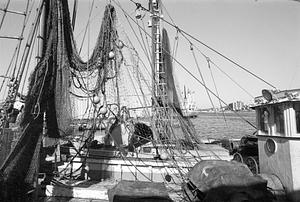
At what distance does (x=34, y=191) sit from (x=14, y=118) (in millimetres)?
2181

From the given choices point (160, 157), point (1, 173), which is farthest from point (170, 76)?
point (1, 173)

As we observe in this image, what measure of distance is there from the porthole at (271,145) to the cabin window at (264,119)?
0.32m

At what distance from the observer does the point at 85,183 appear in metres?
7.18

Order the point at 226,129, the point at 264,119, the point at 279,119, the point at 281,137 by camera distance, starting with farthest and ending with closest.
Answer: the point at 226,129 < the point at 264,119 < the point at 279,119 < the point at 281,137

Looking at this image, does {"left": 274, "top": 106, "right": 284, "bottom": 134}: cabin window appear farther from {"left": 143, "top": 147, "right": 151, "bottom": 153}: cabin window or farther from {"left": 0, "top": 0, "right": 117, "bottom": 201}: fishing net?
{"left": 143, "top": 147, "right": 151, "bottom": 153}: cabin window

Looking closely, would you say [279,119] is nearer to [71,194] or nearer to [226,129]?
[71,194]

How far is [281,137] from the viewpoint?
4996mm

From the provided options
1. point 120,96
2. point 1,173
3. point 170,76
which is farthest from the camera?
point 170,76

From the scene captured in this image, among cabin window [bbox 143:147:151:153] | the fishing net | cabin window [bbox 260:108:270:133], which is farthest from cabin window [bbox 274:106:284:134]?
cabin window [bbox 143:147:151:153]

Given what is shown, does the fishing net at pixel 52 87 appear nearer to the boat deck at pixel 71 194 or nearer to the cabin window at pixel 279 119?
the boat deck at pixel 71 194

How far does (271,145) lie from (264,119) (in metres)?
0.72

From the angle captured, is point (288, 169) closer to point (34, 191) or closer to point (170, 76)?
point (34, 191)

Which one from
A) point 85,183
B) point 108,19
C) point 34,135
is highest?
point 108,19

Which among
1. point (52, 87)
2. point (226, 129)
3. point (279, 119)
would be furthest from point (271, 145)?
point (226, 129)
